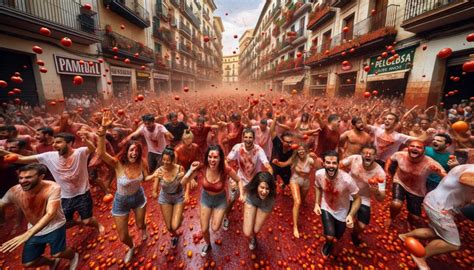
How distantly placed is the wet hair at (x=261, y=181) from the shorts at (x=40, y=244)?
2569mm

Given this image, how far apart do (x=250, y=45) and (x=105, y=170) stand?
48.3 m

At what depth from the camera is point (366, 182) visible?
2.97m

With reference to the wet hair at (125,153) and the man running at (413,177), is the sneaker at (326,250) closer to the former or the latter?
the man running at (413,177)

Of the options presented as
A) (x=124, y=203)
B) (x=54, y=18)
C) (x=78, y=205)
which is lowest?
(x=78, y=205)

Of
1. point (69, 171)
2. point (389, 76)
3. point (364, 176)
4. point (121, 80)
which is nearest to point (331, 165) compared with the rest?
point (364, 176)

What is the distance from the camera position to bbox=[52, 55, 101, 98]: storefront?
31.6 ft

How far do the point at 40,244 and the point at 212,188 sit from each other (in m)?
2.20

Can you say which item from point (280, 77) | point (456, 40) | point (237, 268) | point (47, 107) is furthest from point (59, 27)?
point (280, 77)

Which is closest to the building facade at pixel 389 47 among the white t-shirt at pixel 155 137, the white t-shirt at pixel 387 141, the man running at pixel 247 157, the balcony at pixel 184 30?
the white t-shirt at pixel 387 141

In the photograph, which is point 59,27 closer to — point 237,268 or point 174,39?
point 237,268

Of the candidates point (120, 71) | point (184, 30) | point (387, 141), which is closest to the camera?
point (387, 141)

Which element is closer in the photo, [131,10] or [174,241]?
[174,241]

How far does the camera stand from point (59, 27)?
28.0ft

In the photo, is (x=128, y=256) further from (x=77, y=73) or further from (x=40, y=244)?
(x=77, y=73)
